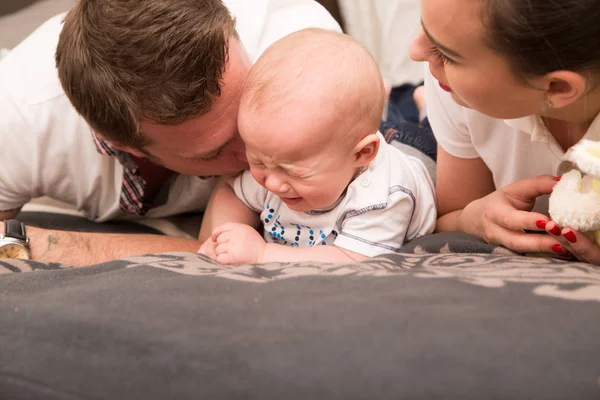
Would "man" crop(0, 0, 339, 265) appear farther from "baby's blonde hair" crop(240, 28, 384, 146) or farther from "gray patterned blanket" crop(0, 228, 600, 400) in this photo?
"gray patterned blanket" crop(0, 228, 600, 400)

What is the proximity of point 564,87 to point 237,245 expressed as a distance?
0.61m

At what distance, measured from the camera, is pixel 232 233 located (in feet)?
3.84

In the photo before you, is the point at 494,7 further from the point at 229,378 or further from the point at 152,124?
the point at 152,124

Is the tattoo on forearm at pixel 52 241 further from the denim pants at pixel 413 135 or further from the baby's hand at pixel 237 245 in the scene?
the denim pants at pixel 413 135

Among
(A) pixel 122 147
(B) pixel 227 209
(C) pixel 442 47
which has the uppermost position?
(C) pixel 442 47

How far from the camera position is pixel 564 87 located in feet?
2.83

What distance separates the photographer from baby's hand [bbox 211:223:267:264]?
3.69 ft

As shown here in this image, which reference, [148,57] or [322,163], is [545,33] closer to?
[322,163]

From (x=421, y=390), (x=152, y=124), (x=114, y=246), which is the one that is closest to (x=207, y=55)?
(x=152, y=124)

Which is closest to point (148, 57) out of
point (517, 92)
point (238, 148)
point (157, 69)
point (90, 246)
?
point (157, 69)

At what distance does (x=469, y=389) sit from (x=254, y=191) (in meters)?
0.77

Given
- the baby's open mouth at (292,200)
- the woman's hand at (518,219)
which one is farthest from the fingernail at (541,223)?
the baby's open mouth at (292,200)

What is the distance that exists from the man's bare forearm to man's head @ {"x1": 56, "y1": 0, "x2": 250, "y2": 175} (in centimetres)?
28

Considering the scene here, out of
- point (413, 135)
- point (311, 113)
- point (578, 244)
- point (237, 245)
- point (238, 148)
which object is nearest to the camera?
point (578, 244)
